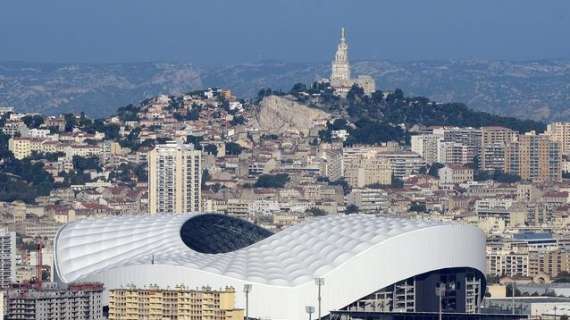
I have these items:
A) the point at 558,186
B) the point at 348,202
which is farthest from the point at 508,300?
the point at 558,186

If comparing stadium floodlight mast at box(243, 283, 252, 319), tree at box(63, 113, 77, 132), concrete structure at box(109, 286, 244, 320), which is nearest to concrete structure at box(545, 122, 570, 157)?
tree at box(63, 113, 77, 132)

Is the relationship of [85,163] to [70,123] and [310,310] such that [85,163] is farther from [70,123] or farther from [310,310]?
[310,310]

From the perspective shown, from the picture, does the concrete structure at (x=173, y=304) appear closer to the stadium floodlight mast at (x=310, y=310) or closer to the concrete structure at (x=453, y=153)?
the stadium floodlight mast at (x=310, y=310)

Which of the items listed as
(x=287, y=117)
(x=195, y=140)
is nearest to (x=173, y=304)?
(x=195, y=140)

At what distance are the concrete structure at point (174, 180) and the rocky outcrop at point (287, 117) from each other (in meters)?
27.9

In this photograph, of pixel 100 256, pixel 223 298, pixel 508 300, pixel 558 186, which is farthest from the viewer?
pixel 558 186

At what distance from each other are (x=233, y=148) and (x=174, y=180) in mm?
25873

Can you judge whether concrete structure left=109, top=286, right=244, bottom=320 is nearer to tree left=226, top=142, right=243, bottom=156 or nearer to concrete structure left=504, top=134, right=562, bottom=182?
concrete structure left=504, top=134, right=562, bottom=182

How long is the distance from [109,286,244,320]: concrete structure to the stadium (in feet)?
6.37

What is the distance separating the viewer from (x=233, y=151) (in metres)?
154

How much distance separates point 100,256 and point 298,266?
7.97 m

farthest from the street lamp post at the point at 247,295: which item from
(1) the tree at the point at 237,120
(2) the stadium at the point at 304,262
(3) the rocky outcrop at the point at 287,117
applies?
(1) the tree at the point at 237,120

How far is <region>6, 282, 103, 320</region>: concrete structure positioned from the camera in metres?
70.8

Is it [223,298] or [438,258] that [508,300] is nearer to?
[438,258]
